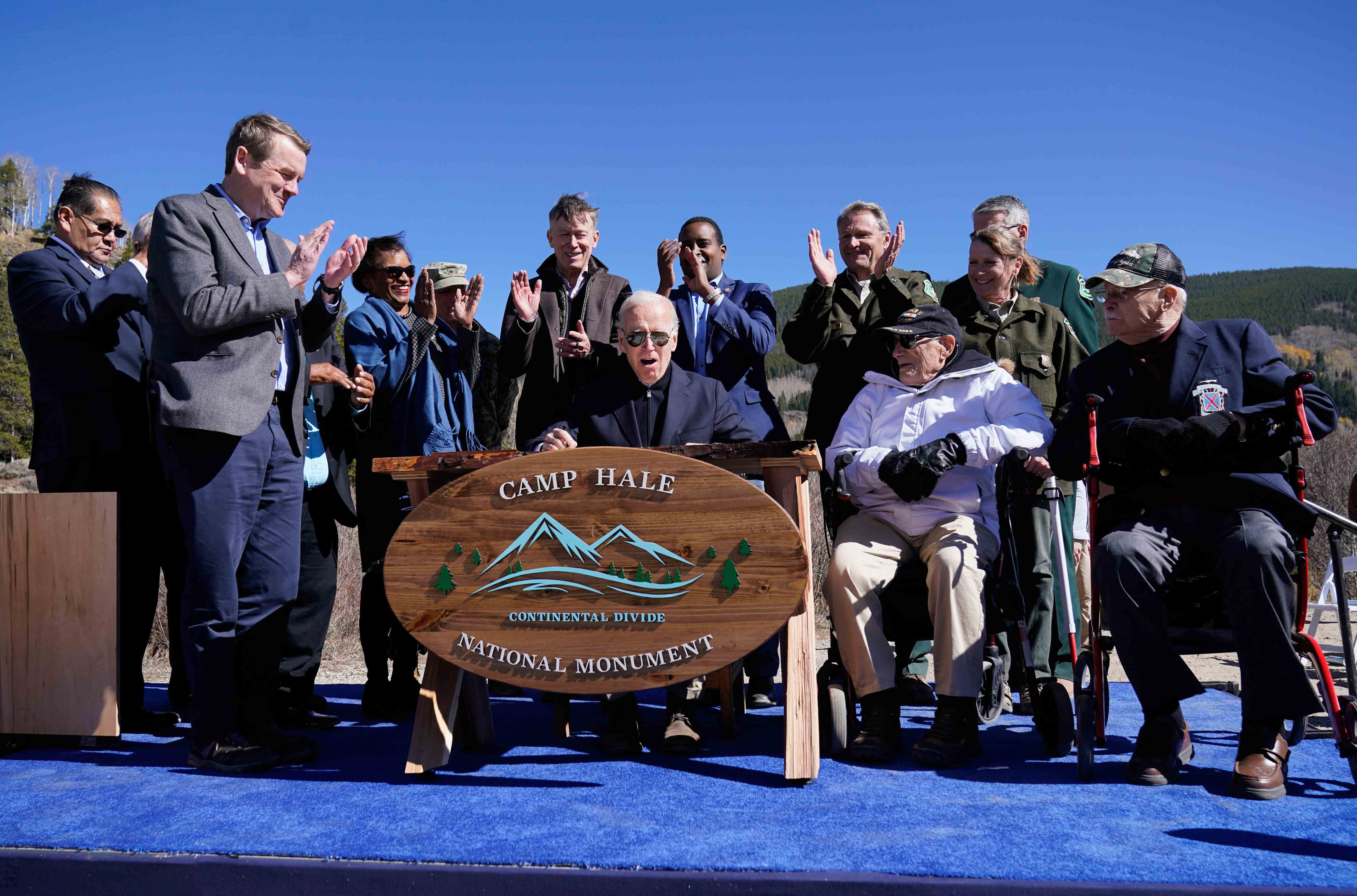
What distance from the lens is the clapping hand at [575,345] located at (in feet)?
14.6

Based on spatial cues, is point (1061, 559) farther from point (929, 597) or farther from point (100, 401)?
point (100, 401)

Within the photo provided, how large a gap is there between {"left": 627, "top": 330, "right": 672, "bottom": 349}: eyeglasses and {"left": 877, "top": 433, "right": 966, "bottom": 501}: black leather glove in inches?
36.4

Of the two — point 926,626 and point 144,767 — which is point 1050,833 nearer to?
point 926,626

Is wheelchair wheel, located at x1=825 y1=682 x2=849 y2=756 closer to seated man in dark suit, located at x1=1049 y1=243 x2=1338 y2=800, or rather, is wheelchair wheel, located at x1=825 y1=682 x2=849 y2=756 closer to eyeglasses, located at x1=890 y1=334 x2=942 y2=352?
seated man in dark suit, located at x1=1049 y1=243 x2=1338 y2=800

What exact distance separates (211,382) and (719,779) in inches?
80.5

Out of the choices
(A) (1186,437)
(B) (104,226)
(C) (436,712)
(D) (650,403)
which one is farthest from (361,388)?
(A) (1186,437)

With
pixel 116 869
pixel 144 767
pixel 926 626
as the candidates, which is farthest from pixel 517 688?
pixel 116 869

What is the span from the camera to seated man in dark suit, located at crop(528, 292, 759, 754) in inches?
145

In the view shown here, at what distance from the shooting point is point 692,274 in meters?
4.79

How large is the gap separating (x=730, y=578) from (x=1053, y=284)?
2.91 meters

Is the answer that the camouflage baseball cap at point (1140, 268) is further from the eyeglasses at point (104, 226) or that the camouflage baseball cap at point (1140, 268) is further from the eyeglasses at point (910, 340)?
the eyeglasses at point (104, 226)

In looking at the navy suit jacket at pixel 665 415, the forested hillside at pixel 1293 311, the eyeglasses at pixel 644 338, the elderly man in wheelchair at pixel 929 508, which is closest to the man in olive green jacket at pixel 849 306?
the elderly man in wheelchair at pixel 929 508

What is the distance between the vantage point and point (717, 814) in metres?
2.66

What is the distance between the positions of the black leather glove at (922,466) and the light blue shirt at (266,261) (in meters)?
2.15
